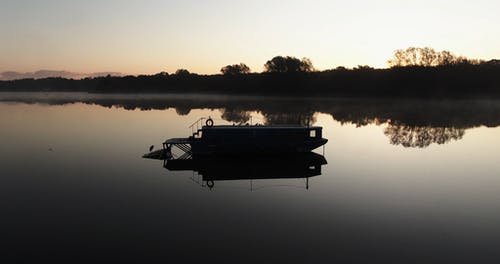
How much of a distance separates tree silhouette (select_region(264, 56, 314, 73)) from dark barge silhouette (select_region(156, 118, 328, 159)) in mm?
153589

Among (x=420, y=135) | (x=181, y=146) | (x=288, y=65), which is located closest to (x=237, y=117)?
(x=420, y=135)

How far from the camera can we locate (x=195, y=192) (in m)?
24.7

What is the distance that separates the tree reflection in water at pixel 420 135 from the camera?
47750mm

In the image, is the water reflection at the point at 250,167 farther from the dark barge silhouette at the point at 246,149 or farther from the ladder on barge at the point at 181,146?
the ladder on barge at the point at 181,146

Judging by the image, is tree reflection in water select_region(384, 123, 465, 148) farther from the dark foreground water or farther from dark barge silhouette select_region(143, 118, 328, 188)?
dark barge silhouette select_region(143, 118, 328, 188)

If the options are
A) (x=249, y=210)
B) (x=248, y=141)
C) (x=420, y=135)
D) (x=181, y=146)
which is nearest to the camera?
(x=249, y=210)

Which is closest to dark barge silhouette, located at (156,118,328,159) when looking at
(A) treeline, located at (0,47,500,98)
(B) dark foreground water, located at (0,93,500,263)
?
(B) dark foreground water, located at (0,93,500,263)

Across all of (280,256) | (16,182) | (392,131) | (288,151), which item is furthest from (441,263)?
(392,131)

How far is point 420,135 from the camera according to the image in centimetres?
5356

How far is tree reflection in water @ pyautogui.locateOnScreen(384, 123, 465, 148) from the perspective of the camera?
47750 mm

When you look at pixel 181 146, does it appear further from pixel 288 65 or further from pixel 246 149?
pixel 288 65

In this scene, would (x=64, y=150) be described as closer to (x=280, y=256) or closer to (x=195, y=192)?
(x=195, y=192)

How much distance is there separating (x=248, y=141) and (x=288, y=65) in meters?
159

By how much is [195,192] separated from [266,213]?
665 centimetres
